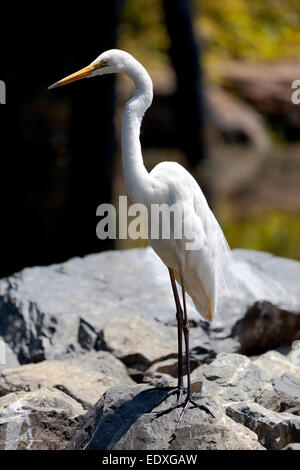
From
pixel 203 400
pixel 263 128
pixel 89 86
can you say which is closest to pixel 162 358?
pixel 203 400

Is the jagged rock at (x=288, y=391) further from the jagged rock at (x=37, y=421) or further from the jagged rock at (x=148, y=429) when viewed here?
the jagged rock at (x=37, y=421)

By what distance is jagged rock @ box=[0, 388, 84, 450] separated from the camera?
126 inches

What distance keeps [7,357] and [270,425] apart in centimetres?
180

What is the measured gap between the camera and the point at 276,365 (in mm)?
4270

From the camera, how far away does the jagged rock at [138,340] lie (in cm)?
425

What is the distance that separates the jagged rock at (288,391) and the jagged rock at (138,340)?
2.25 ft

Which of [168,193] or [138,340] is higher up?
[168,193]

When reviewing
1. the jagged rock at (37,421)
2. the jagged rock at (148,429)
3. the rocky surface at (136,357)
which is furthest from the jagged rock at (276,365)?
the jagged rock at (37,421)

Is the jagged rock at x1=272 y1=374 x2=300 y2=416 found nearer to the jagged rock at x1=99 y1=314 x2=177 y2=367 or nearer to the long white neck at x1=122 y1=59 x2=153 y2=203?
the jagged rock at x1=99 y1=314 x2=177 y2=367

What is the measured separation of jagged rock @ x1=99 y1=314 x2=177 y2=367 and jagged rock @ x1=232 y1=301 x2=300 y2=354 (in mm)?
468

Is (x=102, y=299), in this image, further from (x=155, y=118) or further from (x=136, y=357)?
(x=155, y=118)

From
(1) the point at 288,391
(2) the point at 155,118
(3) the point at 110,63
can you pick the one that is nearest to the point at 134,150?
(3) the point at 110,63

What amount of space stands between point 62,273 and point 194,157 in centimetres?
874
